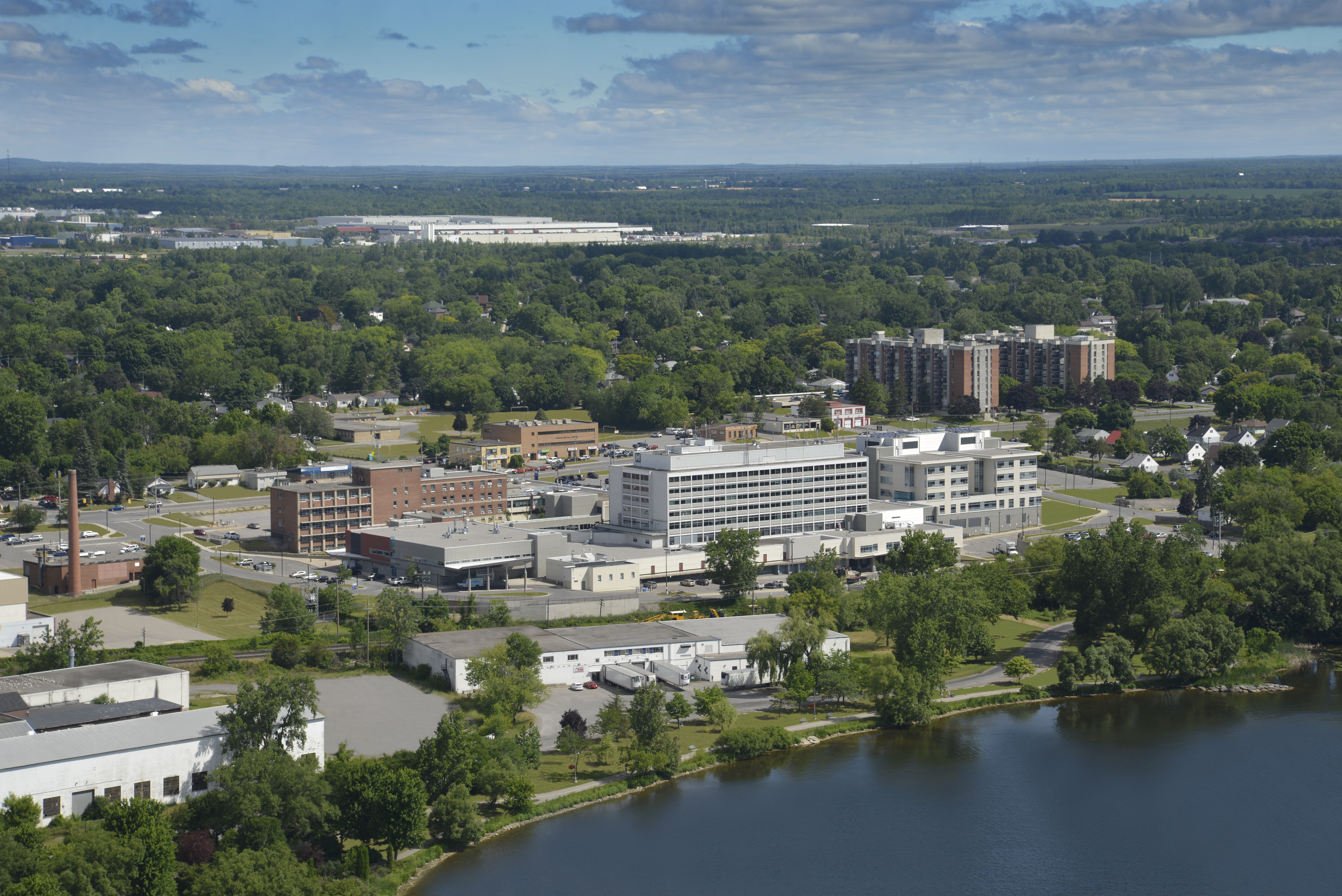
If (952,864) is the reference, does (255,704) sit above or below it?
above

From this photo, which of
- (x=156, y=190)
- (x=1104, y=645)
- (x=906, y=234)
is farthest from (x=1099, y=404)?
(x=156, y=190)

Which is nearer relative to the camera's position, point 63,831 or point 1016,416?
point 63,831

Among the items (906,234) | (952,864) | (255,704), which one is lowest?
(952,864)

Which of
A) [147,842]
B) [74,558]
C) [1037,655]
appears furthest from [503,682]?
[74,558]

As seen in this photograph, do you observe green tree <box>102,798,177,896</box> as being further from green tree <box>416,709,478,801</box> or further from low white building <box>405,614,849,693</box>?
low white building <box>405,614,849,693</box>

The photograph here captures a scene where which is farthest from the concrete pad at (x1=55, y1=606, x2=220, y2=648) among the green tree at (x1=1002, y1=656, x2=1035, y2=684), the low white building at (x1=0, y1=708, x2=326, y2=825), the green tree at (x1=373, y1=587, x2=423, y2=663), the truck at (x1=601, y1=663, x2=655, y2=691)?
the green tree at (x1=1002, y1=656, x2=1035, y2=684)

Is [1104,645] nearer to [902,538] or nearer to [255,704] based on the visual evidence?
[902,538]
